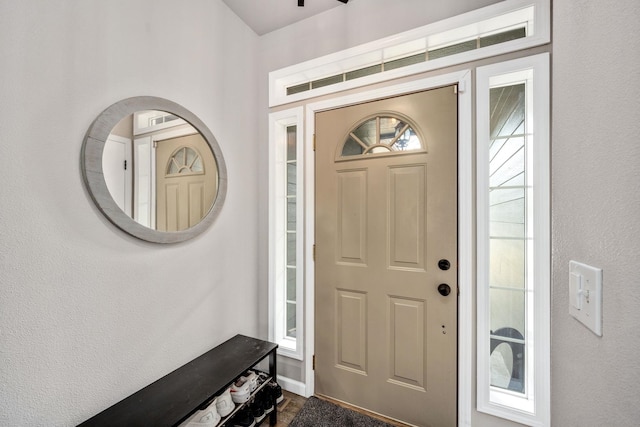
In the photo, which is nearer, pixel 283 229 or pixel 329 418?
pixel 329 418

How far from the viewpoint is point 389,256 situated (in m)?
1.64

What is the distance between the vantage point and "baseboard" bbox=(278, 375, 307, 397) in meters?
1.85

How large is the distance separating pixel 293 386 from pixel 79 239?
1.67 meters

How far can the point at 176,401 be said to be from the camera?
117 centimetres

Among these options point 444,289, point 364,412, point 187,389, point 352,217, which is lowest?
point 364,412

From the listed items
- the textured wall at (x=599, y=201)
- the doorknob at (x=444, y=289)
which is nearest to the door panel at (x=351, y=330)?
the doorknob at (x=444, y=289)

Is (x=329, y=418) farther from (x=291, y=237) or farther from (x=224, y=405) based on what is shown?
(x=291, y=237)

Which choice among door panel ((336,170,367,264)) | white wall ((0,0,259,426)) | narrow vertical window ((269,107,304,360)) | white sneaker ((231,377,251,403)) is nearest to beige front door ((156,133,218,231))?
white wall ((0,0,259,426))

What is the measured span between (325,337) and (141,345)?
112 cm

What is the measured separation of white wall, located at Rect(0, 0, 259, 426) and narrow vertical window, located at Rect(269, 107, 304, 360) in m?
0.52

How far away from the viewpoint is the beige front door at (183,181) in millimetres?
1389

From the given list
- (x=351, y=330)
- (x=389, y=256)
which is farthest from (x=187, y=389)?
(x=389, y=256)

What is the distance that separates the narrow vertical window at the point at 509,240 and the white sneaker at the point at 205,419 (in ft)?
4.68

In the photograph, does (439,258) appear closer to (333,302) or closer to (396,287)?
(396,287)
